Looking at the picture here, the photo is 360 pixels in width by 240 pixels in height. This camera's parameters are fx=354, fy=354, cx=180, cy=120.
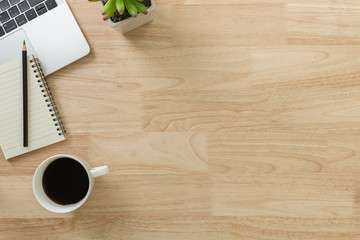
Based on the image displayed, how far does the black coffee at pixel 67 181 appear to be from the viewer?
695mm

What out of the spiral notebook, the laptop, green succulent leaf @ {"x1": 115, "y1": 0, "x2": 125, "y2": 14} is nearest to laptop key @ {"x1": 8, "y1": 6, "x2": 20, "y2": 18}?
the laptop

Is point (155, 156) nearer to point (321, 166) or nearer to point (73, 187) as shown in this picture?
point (73, 187)

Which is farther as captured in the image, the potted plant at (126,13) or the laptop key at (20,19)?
the laptop key at (20,19)

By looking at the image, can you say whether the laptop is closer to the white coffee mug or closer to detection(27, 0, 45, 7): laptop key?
detection(27, 0, 45, 7): laptop key

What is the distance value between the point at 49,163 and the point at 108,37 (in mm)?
287

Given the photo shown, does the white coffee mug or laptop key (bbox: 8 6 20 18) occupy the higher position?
laptop key (bbox: 8 6 20 18)

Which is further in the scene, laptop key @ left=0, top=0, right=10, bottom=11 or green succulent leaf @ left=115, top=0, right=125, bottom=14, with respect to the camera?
laptop key @ left=0, top=0, right=10, bottom=11

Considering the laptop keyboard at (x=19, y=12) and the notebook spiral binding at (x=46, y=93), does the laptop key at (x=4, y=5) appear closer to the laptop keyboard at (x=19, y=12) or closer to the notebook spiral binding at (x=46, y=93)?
Result: the laptop keyboard at (x=19, y=12)

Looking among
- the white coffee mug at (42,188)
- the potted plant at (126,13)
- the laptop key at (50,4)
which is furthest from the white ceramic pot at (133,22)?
the white coffee mug at (42,188)

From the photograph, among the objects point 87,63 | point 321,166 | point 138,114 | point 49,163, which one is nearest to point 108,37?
point 87,63

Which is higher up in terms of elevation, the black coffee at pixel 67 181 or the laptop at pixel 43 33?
the laptop at pixel 43 33

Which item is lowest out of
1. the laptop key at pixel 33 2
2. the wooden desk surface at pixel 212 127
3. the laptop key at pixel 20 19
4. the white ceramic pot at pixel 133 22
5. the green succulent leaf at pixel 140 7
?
the wooden desk surface at pixel 212 127

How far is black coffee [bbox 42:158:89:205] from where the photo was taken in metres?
0.70

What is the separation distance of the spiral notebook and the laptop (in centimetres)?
3
